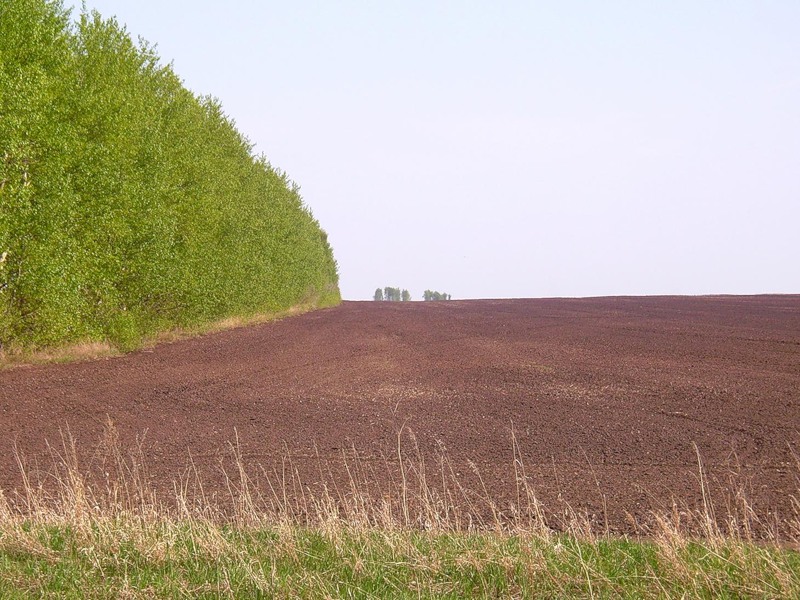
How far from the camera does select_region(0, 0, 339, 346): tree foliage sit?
18500 mm

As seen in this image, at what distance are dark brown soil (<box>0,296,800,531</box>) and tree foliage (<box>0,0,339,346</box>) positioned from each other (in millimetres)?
1820

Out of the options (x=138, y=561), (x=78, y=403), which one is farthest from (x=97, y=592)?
(x=78, y=403)

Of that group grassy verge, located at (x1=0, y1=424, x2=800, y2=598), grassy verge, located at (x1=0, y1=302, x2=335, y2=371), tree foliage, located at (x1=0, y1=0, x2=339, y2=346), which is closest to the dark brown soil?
grassy verge, located at (x1=0, y1=302, x2=335, y2=371)

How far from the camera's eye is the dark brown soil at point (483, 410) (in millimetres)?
9508

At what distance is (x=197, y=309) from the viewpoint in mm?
29172

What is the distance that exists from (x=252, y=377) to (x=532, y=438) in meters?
9.20

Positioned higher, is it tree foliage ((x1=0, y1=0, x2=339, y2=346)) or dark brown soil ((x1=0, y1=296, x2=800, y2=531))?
tree foliage ((x1=0, y1=0, x2=339, y2=346))

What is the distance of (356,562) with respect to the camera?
5793 millimetres

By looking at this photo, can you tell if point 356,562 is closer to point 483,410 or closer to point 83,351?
point 483,410

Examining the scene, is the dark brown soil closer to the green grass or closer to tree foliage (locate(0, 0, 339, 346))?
the green grass

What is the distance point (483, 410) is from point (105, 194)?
12.9 m

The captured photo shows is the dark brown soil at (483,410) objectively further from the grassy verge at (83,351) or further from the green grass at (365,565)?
the green grass at (365,565)

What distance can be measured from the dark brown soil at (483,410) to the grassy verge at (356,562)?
3.60 feet

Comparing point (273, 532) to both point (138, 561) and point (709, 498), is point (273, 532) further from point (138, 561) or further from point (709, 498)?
point (709, 498)
